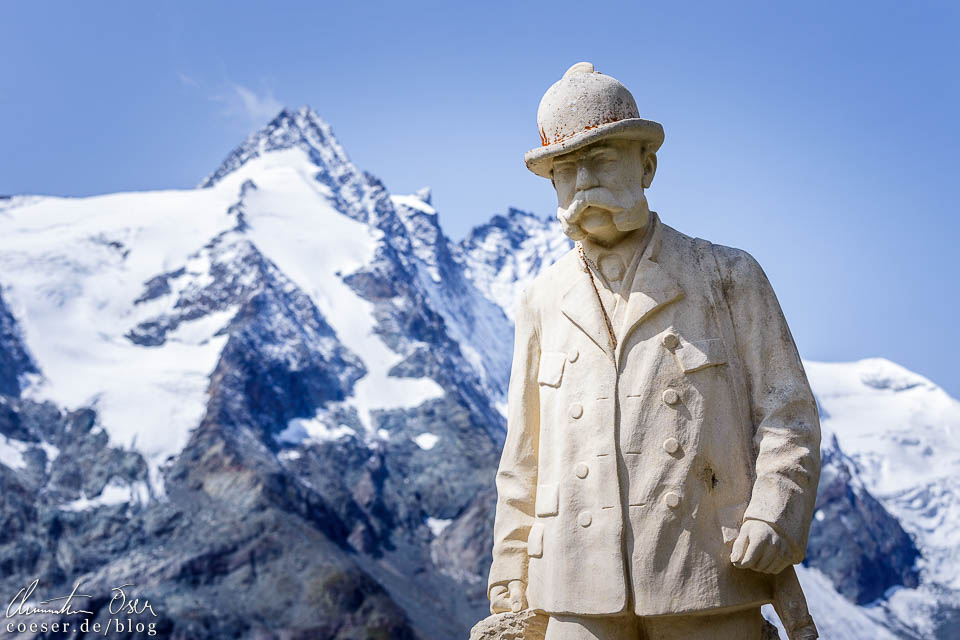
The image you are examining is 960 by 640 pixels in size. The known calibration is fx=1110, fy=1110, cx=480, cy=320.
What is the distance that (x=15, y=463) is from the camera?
9656 cm

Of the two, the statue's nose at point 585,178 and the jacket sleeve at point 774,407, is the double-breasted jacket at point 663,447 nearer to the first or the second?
the jacket sleeve at point 774,407

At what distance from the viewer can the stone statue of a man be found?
4.78m

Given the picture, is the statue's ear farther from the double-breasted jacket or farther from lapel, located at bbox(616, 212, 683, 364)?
lapel, located at bbox(616, 212, 683, 364)

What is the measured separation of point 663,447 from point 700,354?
18.6 inches

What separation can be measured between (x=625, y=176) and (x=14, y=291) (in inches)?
4742

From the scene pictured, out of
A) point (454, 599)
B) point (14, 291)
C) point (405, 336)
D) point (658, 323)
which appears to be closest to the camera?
point (658, 323)

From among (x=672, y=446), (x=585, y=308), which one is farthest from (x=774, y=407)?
(x=585, y=308)

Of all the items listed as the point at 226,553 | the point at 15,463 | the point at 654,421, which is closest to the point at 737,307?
the point at 654,421

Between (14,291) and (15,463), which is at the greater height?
(14,291)

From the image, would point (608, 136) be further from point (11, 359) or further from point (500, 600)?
point (11, 359)

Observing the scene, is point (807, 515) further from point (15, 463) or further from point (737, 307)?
point (15, 463)

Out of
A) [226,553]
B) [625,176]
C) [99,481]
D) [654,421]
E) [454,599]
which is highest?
[625,176]

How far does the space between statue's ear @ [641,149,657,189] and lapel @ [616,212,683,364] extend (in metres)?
0.33

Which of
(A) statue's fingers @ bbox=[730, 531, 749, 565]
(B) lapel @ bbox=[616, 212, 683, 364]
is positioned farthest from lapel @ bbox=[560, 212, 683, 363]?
(A) statue's fingers @ bbox=[730, 531, 749, 565]
